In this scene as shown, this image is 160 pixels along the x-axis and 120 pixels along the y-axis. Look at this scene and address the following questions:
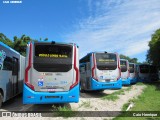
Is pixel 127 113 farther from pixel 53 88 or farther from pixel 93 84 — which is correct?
pixel 93 84

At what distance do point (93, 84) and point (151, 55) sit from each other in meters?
23.2

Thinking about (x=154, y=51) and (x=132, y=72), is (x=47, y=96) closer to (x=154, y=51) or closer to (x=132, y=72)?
(x=132, y=72)

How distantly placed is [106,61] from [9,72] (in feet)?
23.5

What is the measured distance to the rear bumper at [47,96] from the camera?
10094mm

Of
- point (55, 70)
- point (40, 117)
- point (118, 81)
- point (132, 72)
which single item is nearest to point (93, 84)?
point (118, 81)

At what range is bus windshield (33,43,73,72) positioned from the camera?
1036cm

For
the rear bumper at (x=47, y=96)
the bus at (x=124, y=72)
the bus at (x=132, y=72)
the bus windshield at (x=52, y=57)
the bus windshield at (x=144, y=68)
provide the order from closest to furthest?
1. the rear bumper at (x=47, y=96)
2. the bus windshield at (x=52, y=57)
3. the bus at (x=124, y=72)
4. the bus at (x=132, y=72)
5. the bus windshield at (x=144, y=68)

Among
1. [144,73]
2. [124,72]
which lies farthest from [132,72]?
[124,72]

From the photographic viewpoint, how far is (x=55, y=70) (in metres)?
10.5

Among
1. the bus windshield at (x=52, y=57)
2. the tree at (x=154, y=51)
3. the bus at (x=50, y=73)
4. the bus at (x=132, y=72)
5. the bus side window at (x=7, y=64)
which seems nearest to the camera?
the bus at (x=50, y=73)

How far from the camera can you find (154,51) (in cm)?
3616

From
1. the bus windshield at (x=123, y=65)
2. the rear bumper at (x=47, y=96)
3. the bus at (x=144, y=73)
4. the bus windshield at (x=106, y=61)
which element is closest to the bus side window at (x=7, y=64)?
the rear bumper at (x=47, y=96)

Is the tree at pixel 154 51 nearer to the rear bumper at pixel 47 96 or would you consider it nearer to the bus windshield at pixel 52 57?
the bus windshield at pixel 52 57

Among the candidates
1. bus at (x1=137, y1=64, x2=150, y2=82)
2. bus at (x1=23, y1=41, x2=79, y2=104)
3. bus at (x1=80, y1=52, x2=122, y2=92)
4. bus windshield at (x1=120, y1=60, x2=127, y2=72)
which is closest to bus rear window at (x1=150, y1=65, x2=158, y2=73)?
bus at (x1=137, y1=64, x2=150, y2=82)
